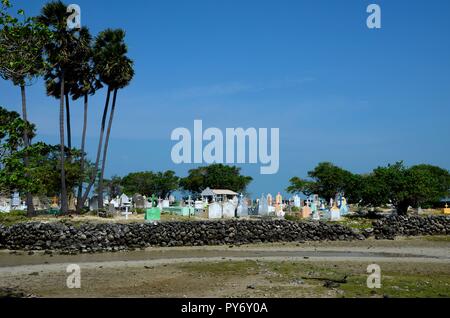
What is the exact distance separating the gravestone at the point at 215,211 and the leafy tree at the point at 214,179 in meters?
56.8

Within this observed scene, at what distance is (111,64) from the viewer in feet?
145

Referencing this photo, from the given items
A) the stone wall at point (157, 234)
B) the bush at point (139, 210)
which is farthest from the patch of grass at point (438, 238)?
the bush at point (139, 210)

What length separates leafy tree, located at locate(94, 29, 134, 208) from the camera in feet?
146

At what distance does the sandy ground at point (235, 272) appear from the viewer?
1380 centimetres

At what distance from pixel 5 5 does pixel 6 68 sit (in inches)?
50.0

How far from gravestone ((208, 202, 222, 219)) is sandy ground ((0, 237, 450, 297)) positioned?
11909 mm

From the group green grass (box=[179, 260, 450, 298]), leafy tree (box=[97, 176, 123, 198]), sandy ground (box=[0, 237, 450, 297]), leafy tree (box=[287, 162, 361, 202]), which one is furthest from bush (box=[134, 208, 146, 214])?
leafy tree (box=[287, 162, 361, 202])

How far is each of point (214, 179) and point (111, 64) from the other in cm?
5562

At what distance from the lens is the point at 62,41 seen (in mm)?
40875

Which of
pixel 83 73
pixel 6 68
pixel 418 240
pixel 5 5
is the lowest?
pixel 418 240

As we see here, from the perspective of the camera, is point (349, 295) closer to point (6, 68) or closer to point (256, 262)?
point (256, 262)

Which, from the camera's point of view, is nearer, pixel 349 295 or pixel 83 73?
pixel 349 295
